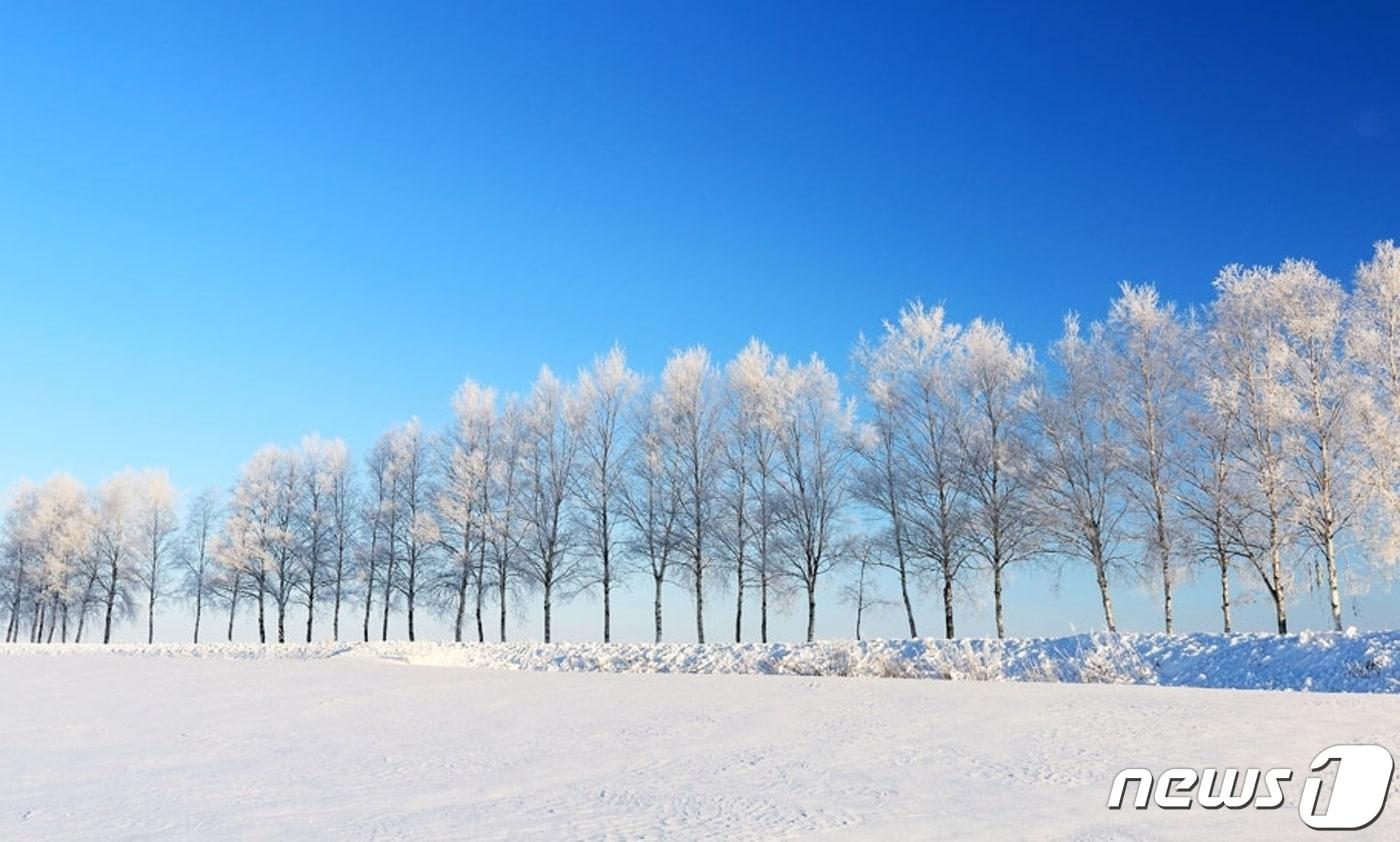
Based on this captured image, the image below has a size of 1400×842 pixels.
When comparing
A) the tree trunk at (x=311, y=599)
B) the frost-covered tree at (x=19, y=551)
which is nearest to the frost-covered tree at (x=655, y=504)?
the tree trunk at (x=311, y=599)

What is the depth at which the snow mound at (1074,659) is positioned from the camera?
15180 mm

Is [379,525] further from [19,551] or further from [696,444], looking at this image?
[19,551]

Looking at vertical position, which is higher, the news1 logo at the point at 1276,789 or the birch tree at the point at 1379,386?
the birch tree at the point at 1379,386

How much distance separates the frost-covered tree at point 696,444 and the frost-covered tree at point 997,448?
8.57 m

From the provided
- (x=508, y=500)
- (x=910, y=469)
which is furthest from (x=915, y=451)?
(x=508, y=500)

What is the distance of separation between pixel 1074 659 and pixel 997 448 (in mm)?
10922

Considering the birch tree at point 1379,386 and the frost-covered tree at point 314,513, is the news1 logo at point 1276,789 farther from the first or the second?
the frost-covered tree at point 314,513

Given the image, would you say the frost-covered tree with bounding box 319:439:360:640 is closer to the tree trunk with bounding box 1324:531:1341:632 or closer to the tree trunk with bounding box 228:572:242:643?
the tree trunk with bounding box 228:572:242:643

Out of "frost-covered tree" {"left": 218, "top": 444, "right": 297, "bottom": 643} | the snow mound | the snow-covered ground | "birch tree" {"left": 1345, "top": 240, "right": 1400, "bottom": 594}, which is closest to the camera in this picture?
the snow-covered ground

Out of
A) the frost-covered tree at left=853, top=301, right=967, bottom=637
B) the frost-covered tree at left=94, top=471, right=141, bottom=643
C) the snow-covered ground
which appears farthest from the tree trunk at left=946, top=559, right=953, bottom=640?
the frost-covered tree at left=94, top=471, right=141, bottom=643

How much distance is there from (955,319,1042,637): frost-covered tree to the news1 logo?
67.2 feet

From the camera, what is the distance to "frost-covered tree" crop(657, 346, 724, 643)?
3092 centimetres

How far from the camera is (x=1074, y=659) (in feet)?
56.5

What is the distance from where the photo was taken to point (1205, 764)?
21.9ft
